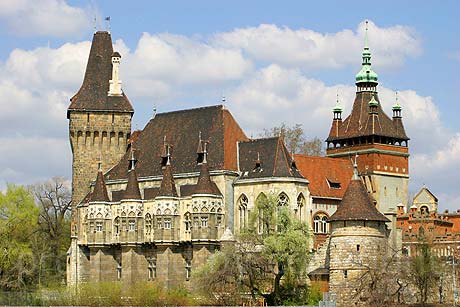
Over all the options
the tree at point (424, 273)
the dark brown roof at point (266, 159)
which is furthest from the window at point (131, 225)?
the tree at point (424, 273)

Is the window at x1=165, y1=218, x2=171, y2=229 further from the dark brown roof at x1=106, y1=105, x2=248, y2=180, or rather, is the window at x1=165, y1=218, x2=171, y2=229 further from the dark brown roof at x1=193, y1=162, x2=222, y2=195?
the dark brown roof at x1=106, y1=105, x2=248, y2=180

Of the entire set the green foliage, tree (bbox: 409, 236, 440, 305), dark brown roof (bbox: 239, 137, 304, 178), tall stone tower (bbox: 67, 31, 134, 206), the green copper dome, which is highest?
the green copper dome

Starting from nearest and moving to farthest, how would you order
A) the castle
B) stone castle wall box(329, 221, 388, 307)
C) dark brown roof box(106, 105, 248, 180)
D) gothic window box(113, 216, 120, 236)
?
stone castle wall box(329, 221, 388, 307)
the castle
dark brown roof box(106, 105, 248, 180)
gothic window box(113, 216, 120, 236)

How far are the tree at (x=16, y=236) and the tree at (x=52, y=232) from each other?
71.1 inches

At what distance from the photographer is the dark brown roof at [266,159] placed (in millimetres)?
80938

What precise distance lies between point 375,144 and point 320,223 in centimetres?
1485

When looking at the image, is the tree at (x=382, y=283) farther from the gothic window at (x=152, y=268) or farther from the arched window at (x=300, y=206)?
the gothic window at (x=152, y=268)

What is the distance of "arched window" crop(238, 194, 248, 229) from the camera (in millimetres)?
82438

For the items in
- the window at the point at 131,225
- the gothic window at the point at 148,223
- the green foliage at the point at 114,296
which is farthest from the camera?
the window at the point at 131,225

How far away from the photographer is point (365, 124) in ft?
331

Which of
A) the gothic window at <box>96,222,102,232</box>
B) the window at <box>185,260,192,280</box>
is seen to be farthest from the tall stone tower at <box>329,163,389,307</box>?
the gothic window at <box>96,222,102,232</box>

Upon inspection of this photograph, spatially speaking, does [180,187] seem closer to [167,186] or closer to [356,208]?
[167,186]

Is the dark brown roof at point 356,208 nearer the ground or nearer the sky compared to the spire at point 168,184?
nearer the ground

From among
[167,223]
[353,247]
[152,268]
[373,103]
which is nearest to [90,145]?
[167,223]
